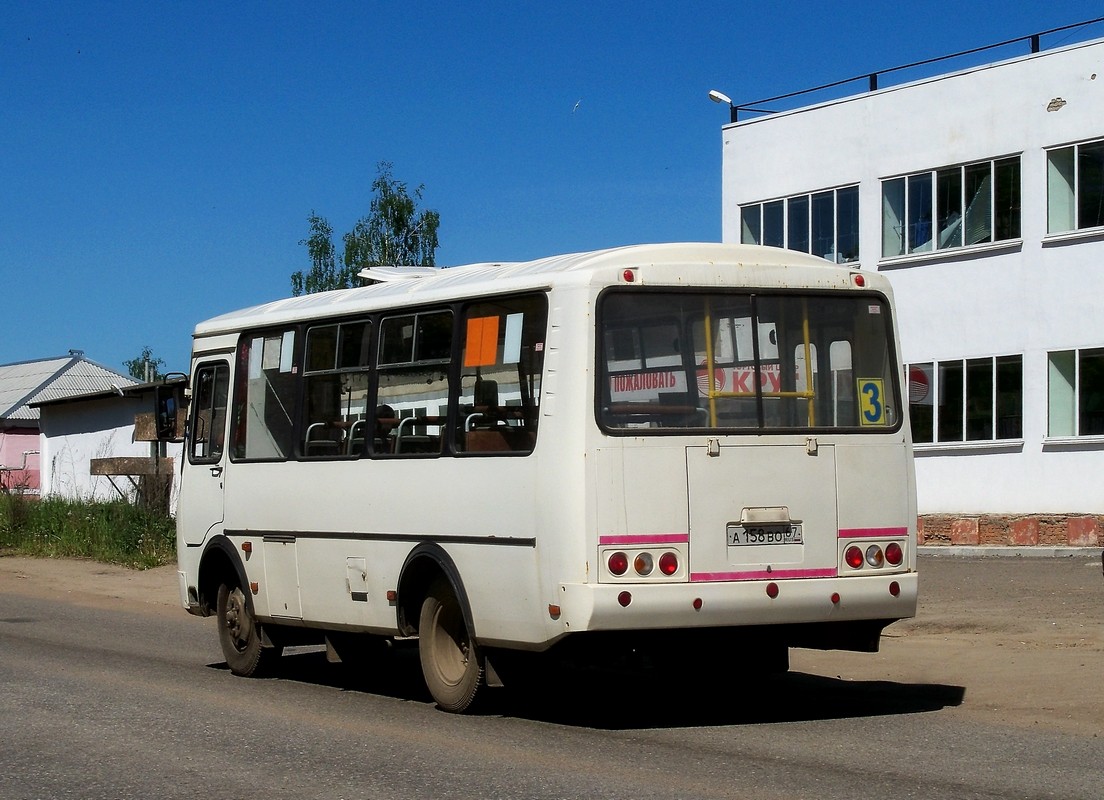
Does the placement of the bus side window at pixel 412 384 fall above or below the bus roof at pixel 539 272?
below

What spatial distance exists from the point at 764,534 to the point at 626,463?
1041 millimetres

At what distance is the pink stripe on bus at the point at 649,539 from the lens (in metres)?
9.85

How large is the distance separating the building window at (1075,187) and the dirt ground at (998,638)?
594cm

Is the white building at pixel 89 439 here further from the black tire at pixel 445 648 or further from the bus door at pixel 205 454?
the black tire at pixel 445 648

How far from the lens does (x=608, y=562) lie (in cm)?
984

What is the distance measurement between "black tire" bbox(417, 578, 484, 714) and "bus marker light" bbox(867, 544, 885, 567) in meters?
2.70

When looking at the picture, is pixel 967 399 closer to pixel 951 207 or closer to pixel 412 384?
pixel 951 207

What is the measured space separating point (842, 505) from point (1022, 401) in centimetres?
1827

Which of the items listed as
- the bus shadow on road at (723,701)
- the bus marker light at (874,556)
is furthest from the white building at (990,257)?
the bus marker light at (874,556)

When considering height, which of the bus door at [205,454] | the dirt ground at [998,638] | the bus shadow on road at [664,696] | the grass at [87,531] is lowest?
the bus shadow on road at [664,696]

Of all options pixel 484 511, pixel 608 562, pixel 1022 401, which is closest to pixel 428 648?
pixel 484 511

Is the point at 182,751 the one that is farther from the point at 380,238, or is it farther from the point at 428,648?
the point at 380,238

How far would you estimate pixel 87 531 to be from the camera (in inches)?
1222

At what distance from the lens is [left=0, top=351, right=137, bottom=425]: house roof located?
70.3m
